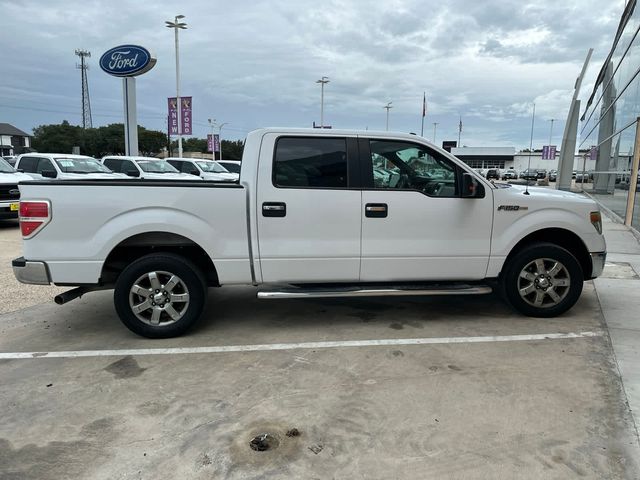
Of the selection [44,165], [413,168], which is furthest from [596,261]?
[44,165]

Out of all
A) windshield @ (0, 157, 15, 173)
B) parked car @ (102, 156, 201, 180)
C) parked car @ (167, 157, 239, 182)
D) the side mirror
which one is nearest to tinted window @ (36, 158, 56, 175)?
windshield @ (0, 157, 15, 173)

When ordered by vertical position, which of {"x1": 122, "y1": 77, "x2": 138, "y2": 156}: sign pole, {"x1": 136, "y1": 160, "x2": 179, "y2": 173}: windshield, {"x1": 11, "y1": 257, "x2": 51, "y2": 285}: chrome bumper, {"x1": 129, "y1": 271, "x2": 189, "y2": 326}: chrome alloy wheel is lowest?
{"x1": 129, "y1": 271, "x2": 189, "y2": 326}: chrome alloy wheel

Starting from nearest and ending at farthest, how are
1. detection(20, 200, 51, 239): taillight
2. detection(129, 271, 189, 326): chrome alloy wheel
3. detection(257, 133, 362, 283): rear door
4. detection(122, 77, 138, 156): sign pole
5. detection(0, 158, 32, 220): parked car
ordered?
detection(20, 200, 51, 239): taillight → detection(129, 271, 189, 326): chrome alloy wheel → detection(257, 133, 362, 283): rear door → detection(0, 158, 32, 220): parked car → detection(122, 77, 138, 156): sign pole

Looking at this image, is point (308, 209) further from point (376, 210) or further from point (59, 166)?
point (59, 166)

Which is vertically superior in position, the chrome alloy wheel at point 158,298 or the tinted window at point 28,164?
the tinted window at point 28,164

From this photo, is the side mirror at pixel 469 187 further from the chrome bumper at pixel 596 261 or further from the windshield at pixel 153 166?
the windshield at pixel 153 166

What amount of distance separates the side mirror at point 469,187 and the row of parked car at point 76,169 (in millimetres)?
2802

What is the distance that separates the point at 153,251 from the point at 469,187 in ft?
10.3

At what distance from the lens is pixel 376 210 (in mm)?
4789

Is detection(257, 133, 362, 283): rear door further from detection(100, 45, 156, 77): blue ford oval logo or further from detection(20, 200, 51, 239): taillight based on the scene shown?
detection(100, 45, 156, 77): blue ford oval logo

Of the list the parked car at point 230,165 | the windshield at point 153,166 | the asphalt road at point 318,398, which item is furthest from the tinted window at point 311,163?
the parked car at point 230,165

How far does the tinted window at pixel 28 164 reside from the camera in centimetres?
1436

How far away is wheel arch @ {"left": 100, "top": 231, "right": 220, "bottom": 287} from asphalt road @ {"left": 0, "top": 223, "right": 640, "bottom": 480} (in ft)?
2.02

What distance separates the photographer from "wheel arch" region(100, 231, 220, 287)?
4.63m
